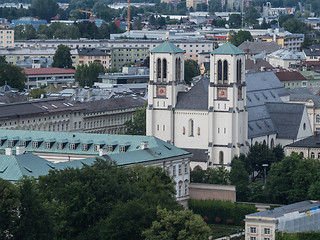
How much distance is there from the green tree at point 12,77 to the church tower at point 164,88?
2000 inches

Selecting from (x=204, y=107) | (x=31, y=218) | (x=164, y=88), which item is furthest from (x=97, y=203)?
(x=164, y=88)

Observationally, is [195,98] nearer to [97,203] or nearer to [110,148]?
[110,148]

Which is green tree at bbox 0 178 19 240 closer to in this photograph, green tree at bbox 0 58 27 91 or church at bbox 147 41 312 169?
church at bbox 147 41 312 169

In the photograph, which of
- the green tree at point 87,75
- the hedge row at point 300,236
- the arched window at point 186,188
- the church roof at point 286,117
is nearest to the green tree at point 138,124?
the church roof at point 286,117

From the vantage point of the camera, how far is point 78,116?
136 metres

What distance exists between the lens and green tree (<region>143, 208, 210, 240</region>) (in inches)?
3091

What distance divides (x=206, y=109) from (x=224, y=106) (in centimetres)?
153

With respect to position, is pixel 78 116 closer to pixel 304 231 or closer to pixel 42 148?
pixel 42 148

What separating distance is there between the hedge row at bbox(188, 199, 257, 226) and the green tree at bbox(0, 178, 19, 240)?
26.4m

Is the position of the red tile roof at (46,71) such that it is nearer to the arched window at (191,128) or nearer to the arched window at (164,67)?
the arched window at (164,67)

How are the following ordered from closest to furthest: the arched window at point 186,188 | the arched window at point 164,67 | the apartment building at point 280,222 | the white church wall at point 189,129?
1. the apartment building at point 280,222
2. the arched window at point 186,188
3. the white church wall at point 189,129
4. the arched window at point 164,67

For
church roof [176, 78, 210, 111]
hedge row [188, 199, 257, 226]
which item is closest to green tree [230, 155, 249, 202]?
hedge row [188, 199, 257, 226]

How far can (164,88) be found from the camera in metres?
119

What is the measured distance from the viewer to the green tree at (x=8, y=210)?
248 feet
